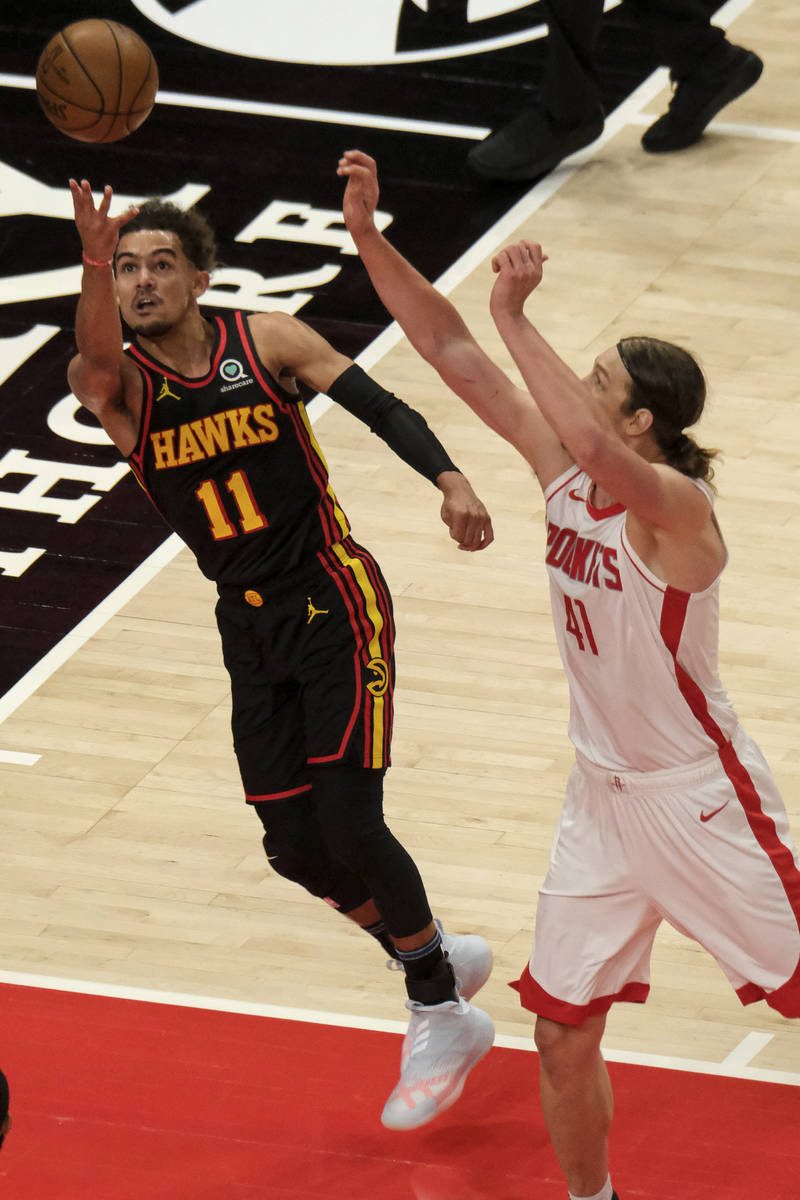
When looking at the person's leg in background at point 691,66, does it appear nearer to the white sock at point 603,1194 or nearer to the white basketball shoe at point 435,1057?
the white basketball shoe at point 435,1057

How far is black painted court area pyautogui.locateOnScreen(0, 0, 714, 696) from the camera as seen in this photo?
28.6 ft

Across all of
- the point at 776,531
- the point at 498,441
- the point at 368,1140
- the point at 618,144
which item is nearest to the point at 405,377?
the point at 498,441

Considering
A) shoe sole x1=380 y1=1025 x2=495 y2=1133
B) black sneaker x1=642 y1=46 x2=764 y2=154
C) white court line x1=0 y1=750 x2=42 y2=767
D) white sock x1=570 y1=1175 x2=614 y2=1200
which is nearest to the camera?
white sock x1=570 y1=1175 x2=614 y2=1200

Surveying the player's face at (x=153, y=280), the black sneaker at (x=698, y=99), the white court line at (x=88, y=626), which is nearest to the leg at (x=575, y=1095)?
the player's face at (x=153, y=280)

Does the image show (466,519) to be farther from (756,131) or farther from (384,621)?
(756,131)

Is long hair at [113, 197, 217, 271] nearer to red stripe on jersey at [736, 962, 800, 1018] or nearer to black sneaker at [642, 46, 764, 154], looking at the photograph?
red stripe on jersey at [736, 962, 800, 1018]

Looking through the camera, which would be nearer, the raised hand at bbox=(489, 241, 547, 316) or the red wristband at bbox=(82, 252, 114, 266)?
the raised hand at bbox=(489, 241, 547, 316)

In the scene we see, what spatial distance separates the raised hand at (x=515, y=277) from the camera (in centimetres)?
469

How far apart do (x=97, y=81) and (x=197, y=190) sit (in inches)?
179

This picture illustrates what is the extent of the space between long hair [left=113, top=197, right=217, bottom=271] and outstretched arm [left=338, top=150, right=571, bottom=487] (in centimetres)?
69

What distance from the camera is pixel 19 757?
7.49m

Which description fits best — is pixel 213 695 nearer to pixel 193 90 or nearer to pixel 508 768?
pixel 508 768

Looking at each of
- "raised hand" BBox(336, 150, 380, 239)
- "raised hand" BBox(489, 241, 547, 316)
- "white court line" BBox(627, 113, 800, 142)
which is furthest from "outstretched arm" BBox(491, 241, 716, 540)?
"white court line" BBox(627, 113, 800, 142)

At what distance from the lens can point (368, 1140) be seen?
562cm
